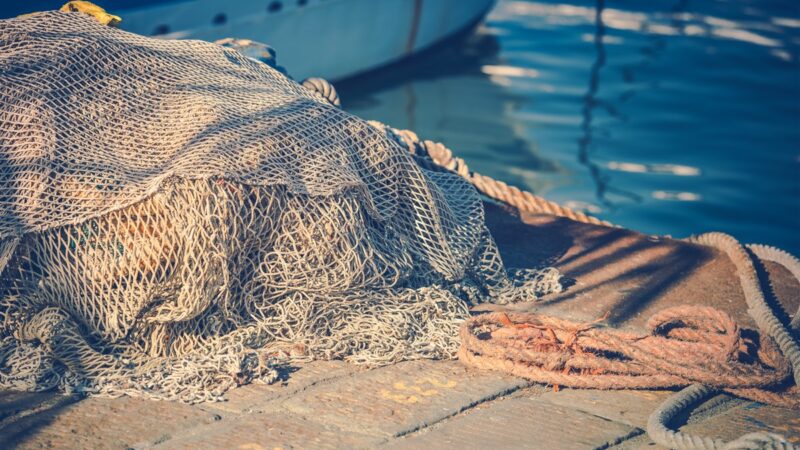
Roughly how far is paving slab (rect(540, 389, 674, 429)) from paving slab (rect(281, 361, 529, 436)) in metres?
0.19

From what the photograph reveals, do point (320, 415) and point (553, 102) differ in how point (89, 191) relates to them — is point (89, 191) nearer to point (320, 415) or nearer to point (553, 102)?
point (320, 415)

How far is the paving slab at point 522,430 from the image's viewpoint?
335cm

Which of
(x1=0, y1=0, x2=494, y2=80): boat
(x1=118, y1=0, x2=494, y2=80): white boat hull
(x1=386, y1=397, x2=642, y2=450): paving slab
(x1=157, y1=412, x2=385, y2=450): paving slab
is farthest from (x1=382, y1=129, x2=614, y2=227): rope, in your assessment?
(x1=118, y1=0, x2=494, y2=80): white boat hull

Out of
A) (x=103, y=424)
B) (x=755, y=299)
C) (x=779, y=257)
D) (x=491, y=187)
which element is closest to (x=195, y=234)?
(x=103, y=424)

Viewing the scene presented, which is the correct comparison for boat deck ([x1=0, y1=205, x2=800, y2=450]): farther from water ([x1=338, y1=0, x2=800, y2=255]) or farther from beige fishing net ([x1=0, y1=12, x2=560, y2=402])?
water ([x1=338, y1=0, x2=800, y2=255])

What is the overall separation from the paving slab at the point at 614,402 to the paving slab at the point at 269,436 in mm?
851

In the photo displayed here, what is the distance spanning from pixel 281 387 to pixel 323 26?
8.97 meters

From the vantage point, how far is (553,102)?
1331cm

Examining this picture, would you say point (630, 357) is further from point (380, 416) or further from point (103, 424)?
point (103, 424)

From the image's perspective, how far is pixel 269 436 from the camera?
10.8 ft

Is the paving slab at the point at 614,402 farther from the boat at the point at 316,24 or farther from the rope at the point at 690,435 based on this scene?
the boat at the point at 316,24

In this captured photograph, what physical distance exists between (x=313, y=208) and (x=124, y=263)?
81cm

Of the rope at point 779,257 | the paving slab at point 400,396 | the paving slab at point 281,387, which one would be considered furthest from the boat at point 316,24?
the rope at point 779,257

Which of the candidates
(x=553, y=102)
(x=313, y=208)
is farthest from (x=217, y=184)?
(x=553, y=102)
